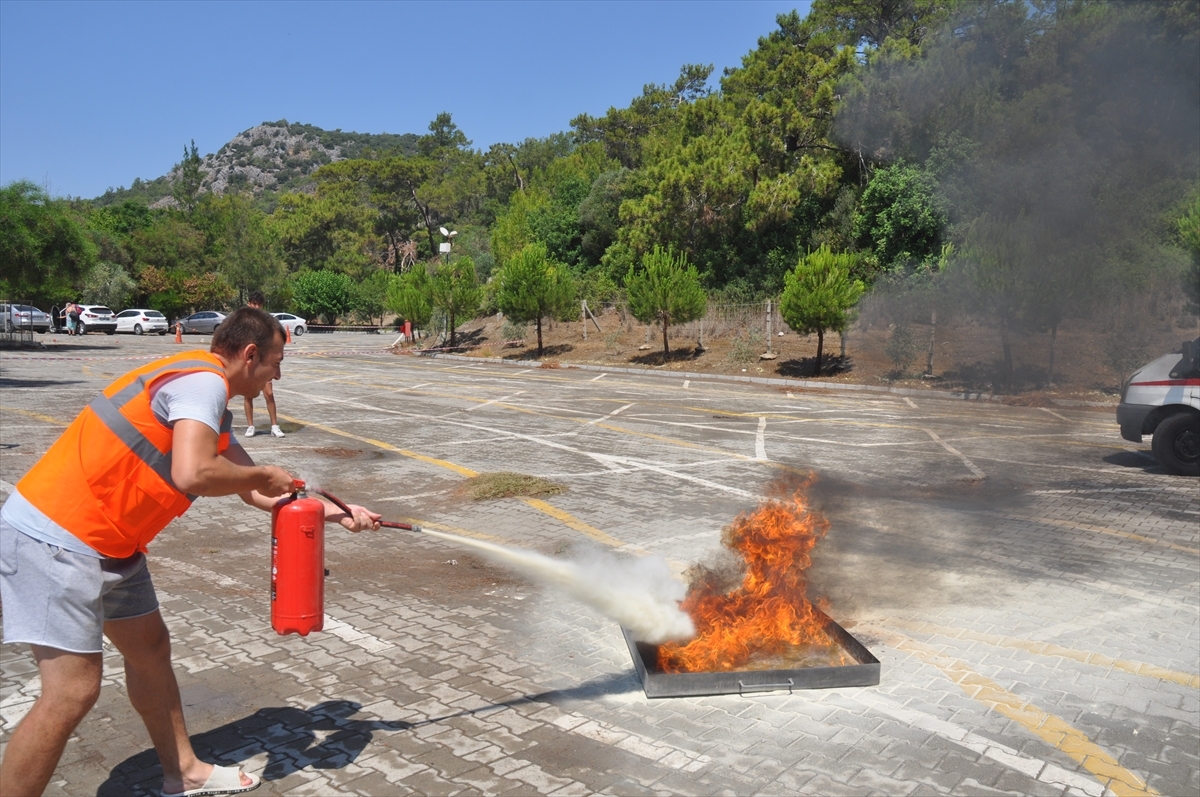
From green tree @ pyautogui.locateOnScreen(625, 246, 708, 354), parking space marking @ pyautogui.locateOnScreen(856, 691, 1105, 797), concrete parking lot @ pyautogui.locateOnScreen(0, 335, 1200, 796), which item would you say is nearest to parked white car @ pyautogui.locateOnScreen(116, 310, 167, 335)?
green tree @ pyautogui.locateOnScreen(625, 246, 708, 354)

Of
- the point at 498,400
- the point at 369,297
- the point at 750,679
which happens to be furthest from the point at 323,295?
the point at 750,679

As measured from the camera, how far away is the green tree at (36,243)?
2458 centimetres

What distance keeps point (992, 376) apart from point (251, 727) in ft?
73.9

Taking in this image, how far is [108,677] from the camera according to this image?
452 cm

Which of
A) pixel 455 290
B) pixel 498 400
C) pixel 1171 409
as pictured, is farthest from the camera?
pixel 455 290

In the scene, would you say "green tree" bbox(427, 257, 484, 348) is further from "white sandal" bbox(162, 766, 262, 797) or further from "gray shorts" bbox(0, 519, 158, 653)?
"gray shorts" bbox(0, 519, 158, 653)

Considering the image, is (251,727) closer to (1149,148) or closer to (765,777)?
(765,777)

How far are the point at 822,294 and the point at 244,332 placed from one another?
2239cm

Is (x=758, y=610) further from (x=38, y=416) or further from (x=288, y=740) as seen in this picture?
(x=38, y=416)

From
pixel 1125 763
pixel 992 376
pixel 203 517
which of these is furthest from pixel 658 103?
pixel 1125 763

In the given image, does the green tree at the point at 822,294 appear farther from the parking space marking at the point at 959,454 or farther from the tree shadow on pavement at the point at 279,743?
the tree shadow on pavement at the point at 279,743

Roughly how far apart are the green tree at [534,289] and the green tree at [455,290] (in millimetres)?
3684

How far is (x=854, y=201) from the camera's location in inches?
1325

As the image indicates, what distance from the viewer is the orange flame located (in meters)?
4.76
